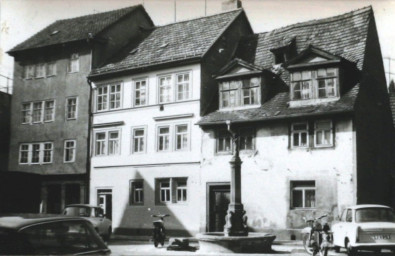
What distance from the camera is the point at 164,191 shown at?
2680 cm

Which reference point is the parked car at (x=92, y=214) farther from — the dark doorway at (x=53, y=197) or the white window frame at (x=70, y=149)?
the dark doorway at (x=53, y=197)

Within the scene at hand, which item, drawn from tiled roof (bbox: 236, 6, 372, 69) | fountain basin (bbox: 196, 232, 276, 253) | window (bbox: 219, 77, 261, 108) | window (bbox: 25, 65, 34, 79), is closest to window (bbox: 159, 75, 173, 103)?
window (bbox: 219, 77, 261, 108)

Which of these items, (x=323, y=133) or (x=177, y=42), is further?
(x=177, y=42)

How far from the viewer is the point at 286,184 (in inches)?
898

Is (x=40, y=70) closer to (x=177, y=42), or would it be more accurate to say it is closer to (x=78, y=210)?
(x=177, y=42)

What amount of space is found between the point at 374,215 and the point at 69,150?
803 inches

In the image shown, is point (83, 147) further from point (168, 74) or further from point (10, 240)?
point (10, 240)

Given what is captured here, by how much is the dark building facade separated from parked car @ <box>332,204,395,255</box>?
17.5m

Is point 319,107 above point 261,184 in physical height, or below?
above

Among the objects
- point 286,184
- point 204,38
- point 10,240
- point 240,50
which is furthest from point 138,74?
point 10,240

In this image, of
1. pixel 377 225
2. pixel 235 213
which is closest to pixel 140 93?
pixel 235 213

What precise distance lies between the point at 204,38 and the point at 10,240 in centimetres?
2372

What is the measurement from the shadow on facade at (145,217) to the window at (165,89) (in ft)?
14.3

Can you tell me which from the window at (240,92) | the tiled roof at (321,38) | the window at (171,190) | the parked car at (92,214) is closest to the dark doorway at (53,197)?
the window at (171,190)
